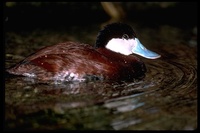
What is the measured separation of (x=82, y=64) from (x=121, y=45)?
834 mm

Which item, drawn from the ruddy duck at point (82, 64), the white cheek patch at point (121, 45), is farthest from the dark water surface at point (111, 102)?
the white cheek patch at point (121, 45)

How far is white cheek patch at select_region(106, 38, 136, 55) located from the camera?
495 centimetres

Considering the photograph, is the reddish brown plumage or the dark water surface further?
the reddish brown plumage

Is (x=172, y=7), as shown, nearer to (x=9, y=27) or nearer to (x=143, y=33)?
(x=143, y=33)

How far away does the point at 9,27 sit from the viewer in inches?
336

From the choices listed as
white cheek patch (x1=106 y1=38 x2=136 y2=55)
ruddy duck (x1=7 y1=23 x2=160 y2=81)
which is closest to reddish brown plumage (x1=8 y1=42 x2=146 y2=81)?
ruddy duck (x1=7 y1=23 x2=160 y2=81)

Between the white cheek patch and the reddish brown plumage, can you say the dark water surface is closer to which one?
the reddish brown plumage

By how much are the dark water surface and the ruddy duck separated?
0.11 metres

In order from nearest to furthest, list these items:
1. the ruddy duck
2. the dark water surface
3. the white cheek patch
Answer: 1. the dark water surface
2. the ruddy duck
3. the white cheek patch

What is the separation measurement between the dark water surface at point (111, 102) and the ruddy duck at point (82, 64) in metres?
0.11

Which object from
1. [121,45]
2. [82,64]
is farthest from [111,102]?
[121,45]

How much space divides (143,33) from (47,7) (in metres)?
2.69

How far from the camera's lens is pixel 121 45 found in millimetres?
5016

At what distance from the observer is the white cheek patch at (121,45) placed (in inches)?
195
